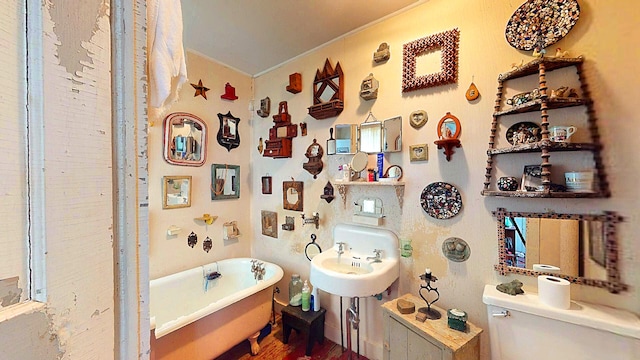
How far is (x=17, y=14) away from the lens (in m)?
0.30

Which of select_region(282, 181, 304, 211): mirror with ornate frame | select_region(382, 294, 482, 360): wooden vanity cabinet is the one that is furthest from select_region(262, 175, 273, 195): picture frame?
select_region(382, 294, 482, 360): wooden vanity cabinet

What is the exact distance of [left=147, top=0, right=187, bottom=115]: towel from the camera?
1.97 ft

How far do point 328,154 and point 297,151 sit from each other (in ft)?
1.21

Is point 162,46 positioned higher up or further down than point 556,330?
higher up

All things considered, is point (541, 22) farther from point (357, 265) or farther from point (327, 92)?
point (357, 265)

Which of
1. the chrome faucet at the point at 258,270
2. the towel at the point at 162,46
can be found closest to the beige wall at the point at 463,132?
the chrome faucet at the point at 258,270

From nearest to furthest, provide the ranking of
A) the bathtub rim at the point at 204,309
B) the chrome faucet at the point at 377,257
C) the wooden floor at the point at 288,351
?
the bathtub rim at the point at 204,309 → the chrome faucet at the point at 377,257 → the wooden floor at the point at 288,351

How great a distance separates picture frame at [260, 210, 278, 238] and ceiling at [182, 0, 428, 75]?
1.44 m

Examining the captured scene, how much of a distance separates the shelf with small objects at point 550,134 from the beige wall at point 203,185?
210cm

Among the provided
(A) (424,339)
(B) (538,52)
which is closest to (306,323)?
(A) (424,339)

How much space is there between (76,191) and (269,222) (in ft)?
6.90

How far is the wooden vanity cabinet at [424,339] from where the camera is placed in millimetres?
1134

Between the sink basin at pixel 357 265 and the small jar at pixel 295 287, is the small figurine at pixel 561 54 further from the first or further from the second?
the small jar at pixel 295 287

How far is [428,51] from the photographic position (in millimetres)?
1504
